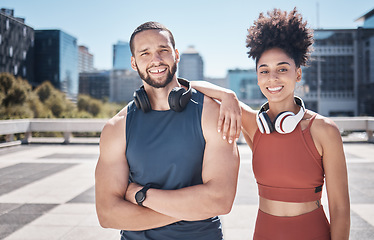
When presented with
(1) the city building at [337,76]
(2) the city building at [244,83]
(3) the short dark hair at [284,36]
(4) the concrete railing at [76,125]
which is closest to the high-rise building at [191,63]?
(2) the city building at [244,83]

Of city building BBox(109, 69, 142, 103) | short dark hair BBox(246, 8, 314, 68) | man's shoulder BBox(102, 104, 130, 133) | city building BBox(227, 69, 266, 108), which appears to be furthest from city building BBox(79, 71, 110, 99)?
short dark hair BBox(246, 8, 314, 68)

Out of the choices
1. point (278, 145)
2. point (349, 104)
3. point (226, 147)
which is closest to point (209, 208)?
point (226, 147)

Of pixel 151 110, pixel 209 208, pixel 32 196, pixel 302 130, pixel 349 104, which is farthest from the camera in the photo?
pixel 349 104

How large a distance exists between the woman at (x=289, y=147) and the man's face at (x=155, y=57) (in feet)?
1.02

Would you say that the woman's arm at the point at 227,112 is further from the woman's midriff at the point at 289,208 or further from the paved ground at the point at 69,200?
the paved ground at the point at 69,200

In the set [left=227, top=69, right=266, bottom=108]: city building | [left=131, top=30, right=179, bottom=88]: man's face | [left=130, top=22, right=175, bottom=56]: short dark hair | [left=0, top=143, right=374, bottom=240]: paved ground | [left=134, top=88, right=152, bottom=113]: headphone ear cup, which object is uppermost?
[left=227, top=69, right=266, bottom=108]: city building

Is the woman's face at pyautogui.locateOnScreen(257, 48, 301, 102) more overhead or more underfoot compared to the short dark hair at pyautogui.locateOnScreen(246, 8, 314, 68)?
more underfoot

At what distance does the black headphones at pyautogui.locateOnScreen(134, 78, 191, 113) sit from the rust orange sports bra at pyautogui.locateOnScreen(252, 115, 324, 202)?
23.5 inches

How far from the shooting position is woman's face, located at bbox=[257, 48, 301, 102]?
71.7 inches

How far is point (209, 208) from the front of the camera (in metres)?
1.66

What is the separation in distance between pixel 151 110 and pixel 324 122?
3.48 ft

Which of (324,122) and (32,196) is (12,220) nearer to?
(32,196)

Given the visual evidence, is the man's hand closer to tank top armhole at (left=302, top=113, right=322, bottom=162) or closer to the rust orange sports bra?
the rust orange sports bra

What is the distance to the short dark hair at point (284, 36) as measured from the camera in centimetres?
186
